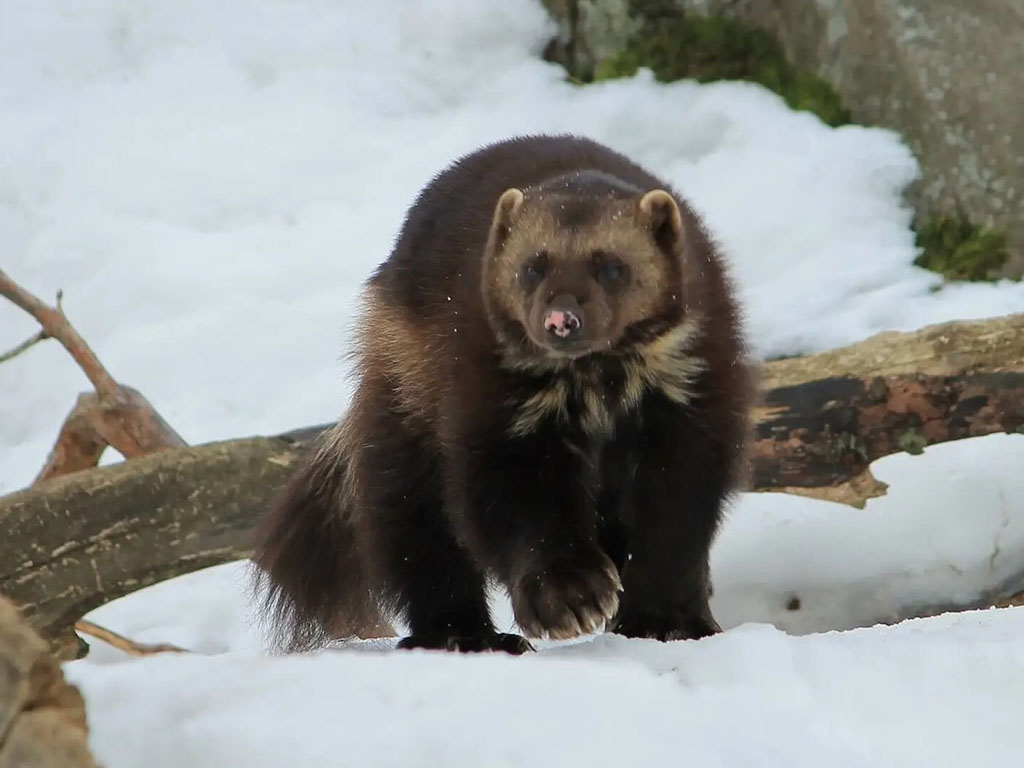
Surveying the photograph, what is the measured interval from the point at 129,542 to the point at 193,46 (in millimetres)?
4531

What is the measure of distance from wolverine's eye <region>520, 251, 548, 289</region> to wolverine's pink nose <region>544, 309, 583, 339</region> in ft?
0.59

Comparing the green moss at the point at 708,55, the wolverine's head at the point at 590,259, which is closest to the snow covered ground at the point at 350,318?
the green moss at the point at 708,55

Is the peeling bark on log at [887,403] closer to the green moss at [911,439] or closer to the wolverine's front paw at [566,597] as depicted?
the green moss at [911,439]

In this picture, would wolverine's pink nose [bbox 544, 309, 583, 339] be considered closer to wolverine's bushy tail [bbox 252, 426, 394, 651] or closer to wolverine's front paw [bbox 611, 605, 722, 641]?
wolverine's front paw [bbox 611, 605, 722, 641]

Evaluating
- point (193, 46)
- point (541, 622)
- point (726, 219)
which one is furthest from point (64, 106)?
point (541, 622)

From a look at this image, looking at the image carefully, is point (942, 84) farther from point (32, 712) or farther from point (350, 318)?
point (32, 712)

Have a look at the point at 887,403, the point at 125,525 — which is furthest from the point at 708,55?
the point at 125,525

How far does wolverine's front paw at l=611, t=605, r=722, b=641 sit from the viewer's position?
3268 mm

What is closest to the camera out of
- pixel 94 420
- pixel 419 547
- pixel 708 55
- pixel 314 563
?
pixel 419 547

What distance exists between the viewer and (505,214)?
326cm

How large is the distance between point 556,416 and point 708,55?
455 cm

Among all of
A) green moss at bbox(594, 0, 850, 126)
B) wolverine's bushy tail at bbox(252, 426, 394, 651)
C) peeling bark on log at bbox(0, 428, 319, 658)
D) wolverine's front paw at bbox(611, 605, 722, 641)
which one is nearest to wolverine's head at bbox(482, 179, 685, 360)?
wolverine's front paw at bbox(611, 605, 722, 641)

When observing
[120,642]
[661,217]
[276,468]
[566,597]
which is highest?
[661,217]

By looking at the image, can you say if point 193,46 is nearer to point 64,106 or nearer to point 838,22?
point 64,106
